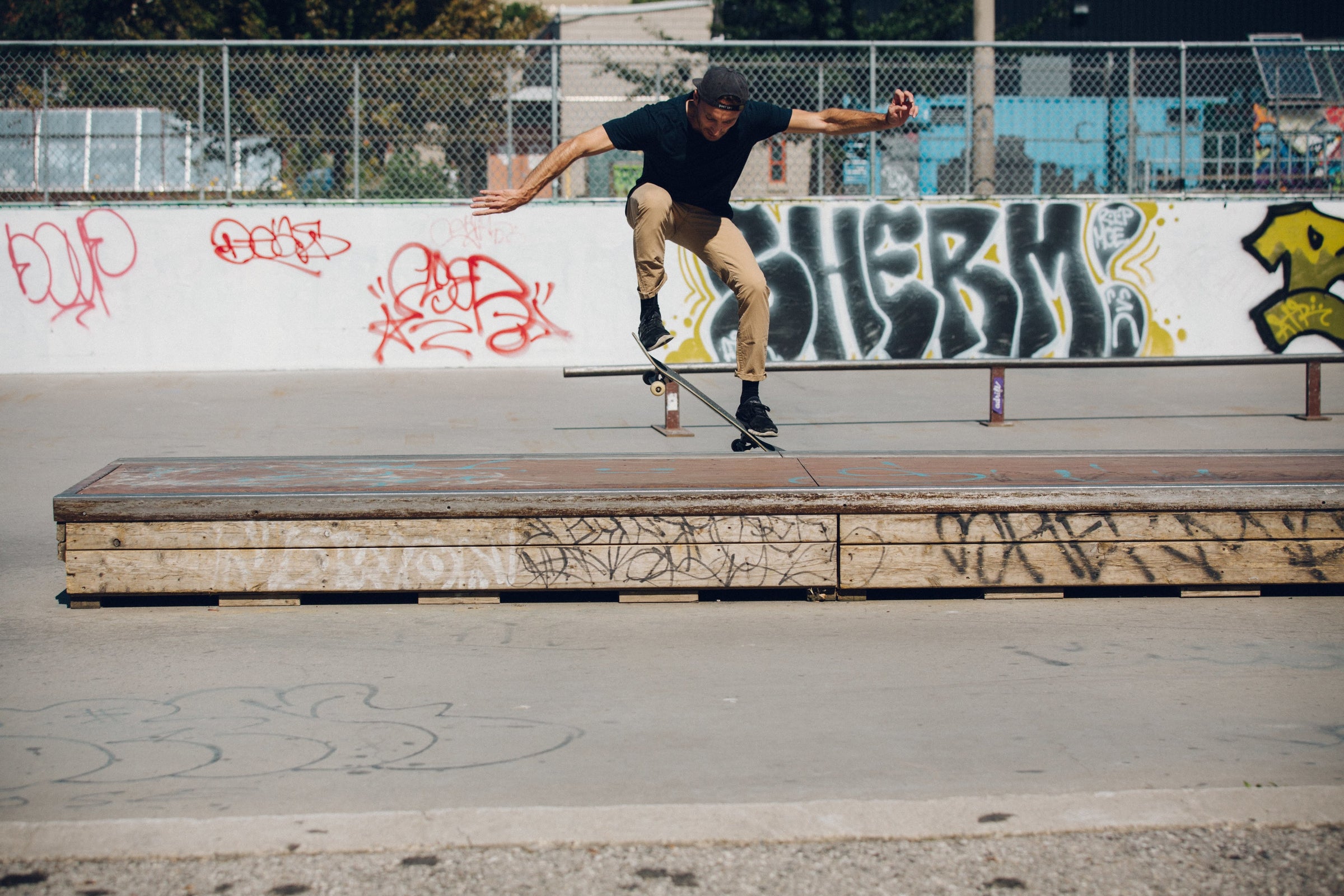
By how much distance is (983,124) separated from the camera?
46.3 ft

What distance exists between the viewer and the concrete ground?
3221mm

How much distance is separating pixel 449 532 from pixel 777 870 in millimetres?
2691

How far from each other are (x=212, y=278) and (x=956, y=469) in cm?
1034

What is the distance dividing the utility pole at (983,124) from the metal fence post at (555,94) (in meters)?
4.81

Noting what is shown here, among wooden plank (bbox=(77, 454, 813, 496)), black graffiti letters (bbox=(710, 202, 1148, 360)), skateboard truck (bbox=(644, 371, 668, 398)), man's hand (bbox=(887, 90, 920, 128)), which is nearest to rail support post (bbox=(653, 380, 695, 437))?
skateboard truck (bbox=(644, 371, 668, 398))

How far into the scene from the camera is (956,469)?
5824 mm

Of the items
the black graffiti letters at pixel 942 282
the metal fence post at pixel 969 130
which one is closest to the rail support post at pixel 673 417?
the black graffiti letters at pixel 942 282

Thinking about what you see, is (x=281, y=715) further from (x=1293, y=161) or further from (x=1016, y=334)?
(x=1293, y=161)

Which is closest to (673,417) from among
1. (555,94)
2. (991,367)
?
(991,367)

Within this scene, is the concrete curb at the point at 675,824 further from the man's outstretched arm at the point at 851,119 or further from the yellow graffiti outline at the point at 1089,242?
the yellow graffiti outline at the point at 1089,242

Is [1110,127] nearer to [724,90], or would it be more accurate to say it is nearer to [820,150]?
[820,150]

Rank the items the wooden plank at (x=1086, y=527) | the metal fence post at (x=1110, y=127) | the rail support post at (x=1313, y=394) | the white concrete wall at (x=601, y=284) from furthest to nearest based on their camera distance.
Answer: the metal fence post at (x=1110, y=127) → the white concrete wall at (x=601, y=284) → the rail support post at (x=1313, y=394) → the wooden plank at (x=1086, y=527)

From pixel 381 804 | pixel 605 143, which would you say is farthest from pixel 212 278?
pixel 381 804

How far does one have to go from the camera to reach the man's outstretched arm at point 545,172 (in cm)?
580
